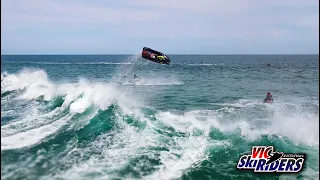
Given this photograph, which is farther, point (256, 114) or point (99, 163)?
point (256, 114)

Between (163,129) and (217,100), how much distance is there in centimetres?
1815

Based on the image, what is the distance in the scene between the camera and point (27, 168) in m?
14.9

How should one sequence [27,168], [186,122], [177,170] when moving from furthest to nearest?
[186,122] < [177,170] < [27,168]

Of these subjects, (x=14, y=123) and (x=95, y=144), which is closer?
(x=95, y=144)

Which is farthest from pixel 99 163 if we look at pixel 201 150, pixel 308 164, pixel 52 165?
pixel 308 164

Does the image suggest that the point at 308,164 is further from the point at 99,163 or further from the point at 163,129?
the point at 99,163

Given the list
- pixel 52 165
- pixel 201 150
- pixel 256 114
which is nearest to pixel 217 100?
pixel 256 114

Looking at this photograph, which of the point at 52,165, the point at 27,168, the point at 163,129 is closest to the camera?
the point at 27,168

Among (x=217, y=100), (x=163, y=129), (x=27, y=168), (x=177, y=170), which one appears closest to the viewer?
(x=27, y=168)

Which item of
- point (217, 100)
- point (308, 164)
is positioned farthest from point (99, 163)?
point (217, 100)

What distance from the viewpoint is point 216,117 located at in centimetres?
2991

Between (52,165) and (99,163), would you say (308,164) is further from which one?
(52,165)

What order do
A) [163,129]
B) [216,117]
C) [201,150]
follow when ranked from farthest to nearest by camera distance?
[216,117], [163,129], [201,150]

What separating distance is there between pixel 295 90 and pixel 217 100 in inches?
756
